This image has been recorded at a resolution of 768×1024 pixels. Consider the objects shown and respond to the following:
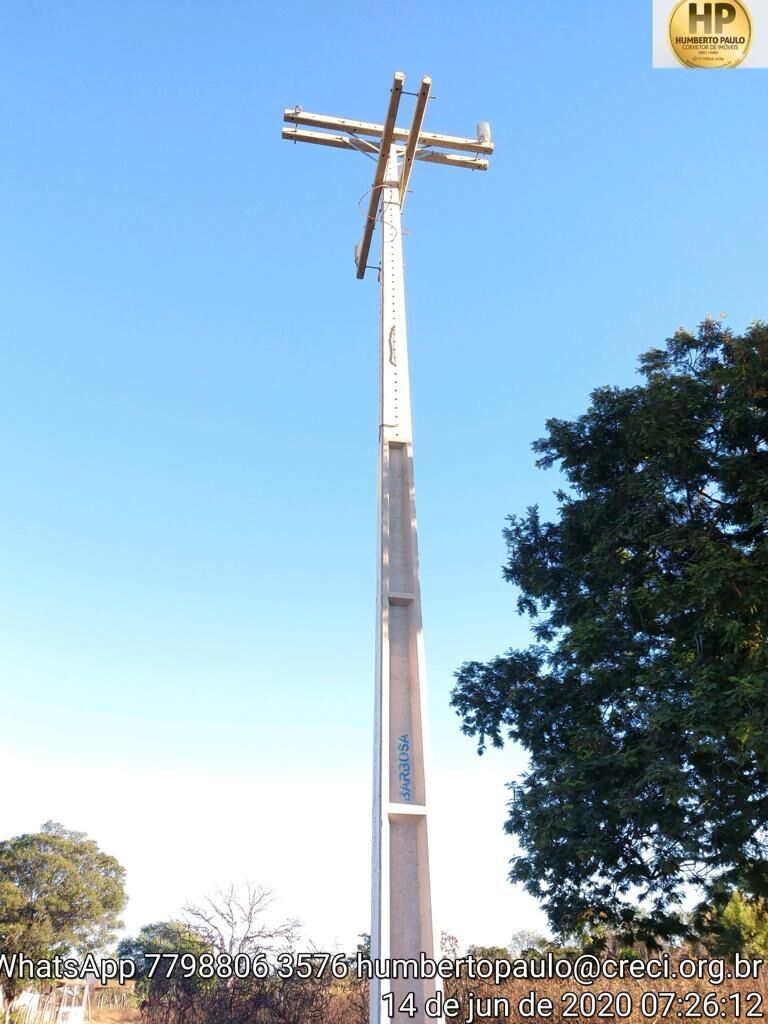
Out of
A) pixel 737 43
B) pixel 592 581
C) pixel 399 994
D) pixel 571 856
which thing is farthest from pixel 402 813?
pixel 737 43

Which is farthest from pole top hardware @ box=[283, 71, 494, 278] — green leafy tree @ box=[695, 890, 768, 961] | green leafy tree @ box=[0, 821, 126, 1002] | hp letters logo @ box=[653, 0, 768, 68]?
green leafy tree @ box=[0, 821, 126, 1002]

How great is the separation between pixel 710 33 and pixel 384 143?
5.03 m

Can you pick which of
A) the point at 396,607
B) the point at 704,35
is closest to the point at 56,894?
the point at 396,607

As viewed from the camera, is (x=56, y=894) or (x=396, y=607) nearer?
(x=396, y=607)

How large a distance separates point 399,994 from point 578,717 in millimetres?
6638

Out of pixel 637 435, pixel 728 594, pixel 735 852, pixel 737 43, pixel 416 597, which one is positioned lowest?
pixel 735 852

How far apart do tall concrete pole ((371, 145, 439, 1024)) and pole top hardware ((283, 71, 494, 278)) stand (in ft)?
2.99

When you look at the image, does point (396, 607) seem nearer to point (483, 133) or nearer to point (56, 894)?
point (483, 133)

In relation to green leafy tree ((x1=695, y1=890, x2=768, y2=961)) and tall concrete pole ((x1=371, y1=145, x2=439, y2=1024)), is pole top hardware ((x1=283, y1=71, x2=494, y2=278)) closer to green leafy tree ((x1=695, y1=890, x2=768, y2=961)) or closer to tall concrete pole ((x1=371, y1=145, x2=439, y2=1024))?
tall concrete pole ((x1=371, y1=145, x2=439, y2=1024))

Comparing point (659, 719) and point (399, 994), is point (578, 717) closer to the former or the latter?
point (659, 719)

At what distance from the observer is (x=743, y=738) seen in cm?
799

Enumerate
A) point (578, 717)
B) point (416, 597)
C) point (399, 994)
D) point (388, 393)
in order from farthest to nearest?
point (578, 717) → point (388, 393) → point (416, 597) → point (399, 994)

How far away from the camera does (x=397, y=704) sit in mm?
5324

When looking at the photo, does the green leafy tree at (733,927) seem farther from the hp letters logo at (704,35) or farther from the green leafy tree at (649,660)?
the hp letters logo at (704,35)
